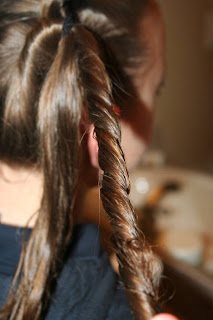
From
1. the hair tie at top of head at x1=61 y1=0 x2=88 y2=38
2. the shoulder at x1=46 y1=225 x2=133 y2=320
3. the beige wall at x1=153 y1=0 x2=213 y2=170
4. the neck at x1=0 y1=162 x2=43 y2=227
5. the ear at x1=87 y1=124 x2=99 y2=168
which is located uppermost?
the beige wall at x1=153 y1=0 x2=213 y2=170

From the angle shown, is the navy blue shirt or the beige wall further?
the beige wall

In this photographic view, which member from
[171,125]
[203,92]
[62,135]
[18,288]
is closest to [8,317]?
[18,288]

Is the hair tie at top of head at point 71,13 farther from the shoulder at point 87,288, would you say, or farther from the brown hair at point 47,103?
the shoulder at point 87,288

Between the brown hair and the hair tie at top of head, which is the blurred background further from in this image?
the hair tie at top of head

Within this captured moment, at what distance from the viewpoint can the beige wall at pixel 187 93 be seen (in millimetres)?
1470

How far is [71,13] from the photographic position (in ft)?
1.34

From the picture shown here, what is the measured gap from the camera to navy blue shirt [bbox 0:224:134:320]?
396mm

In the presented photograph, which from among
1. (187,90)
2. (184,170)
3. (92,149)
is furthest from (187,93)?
(92,149)

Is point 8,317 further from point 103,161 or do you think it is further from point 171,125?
point 171,125

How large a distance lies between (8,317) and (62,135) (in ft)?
0.64

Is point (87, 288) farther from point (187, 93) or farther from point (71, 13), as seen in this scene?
point (187, 93)

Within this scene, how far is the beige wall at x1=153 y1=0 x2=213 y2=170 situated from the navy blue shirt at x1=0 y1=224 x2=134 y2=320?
104cm

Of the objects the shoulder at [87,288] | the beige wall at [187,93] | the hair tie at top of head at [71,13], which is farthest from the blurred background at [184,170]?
the hair tie at top of head at [71,13]

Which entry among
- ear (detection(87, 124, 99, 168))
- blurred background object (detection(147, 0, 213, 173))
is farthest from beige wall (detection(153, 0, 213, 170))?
ear (detection(87, 124, 99, 168))
